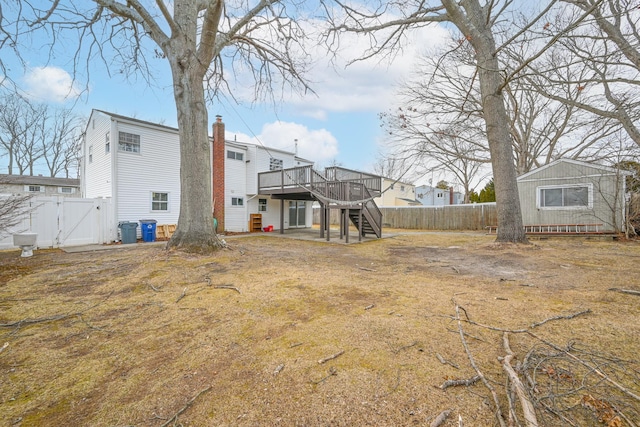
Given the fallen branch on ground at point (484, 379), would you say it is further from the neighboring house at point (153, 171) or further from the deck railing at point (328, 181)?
the neighboring house at point (153, 171)

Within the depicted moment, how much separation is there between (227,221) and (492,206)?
1574cm

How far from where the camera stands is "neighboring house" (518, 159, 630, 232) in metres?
10.7

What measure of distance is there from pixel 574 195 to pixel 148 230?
703 inches

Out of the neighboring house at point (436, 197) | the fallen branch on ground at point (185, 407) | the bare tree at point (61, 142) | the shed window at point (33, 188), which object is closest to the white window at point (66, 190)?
the shed window at point (33, 188)

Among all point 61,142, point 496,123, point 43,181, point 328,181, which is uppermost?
point 61,142

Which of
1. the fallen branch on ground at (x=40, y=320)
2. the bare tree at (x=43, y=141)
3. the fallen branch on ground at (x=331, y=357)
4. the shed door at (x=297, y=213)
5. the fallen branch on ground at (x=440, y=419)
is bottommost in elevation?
the fallen branch on ground at (x=40, y=320)

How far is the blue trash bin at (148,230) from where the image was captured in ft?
35.7

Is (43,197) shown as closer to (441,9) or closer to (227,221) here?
(227,221)

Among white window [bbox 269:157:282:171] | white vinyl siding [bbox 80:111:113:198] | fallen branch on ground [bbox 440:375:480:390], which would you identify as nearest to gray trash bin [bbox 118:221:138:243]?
white vinyl siding [bbox 80:111:113:198]

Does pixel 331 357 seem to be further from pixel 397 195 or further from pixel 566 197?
pixel 397 195

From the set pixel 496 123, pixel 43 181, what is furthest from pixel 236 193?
pixel 43 181

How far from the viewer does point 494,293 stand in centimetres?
394

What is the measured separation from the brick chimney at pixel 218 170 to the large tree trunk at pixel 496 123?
1054 cm

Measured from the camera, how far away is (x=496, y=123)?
834cm
